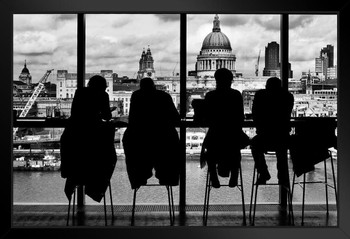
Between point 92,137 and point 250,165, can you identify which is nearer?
point 92,137

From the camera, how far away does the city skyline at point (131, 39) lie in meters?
4.86

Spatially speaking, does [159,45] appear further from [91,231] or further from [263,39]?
[91,231]

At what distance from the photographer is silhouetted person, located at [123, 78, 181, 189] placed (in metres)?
4.18

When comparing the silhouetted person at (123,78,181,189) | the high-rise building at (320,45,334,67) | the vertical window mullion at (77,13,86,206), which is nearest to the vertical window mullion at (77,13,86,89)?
the vertical window mullion at (77,13,86,206)

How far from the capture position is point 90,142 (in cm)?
425

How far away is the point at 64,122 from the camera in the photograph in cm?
471

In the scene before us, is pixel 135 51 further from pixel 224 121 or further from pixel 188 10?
pixel 188 10

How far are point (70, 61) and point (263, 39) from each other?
6.30 feet

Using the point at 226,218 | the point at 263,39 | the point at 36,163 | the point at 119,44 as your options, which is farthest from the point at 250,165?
the point at 36,163

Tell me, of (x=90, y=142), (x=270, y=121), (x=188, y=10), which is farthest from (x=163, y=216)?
(x=188, y=10)

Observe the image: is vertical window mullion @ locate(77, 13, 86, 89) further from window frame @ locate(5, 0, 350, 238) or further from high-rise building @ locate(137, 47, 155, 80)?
window frame @ locate(5, 0, 350, 238)

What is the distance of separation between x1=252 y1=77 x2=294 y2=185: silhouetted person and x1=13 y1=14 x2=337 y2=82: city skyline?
0.54m

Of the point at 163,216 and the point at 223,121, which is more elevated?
the point at 223,121

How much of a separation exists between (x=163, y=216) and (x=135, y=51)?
5.27ft
